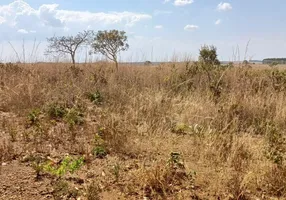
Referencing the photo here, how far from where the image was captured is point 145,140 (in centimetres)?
405

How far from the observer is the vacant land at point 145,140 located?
2768mm

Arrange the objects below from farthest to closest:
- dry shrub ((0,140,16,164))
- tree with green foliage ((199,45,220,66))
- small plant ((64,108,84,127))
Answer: tree with green foliage ((199,45,220,66)) < small plant ((64,108,84,127)) < dry shrub ((0,140,16,164))

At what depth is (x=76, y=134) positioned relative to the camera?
4.17m

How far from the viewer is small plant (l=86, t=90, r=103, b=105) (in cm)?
586

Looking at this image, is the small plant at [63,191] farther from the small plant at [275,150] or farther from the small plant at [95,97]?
the small plant at [95,97]

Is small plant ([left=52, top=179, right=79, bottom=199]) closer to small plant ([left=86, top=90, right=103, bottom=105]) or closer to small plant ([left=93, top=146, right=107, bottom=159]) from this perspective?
small plant ([left=93, top=146, right=107, bottom=159])

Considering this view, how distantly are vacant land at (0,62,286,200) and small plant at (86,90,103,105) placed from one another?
2 cm

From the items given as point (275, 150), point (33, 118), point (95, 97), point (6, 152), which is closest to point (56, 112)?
point (33, 118)

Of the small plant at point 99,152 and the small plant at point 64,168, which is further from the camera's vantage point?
the small plant at point 99,152

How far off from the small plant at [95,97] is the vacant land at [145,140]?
22 mm

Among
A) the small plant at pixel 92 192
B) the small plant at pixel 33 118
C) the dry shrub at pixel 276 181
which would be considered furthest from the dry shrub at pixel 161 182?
the small plant at pixel 33 118

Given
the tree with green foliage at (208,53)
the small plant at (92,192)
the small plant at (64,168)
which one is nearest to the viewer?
the small plant at (92,192)

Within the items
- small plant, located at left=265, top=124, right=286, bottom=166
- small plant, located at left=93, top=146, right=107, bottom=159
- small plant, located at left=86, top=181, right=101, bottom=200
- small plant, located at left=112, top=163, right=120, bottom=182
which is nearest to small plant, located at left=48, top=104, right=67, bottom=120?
small plant, located at left=93, top=146, right=107, bottom=159

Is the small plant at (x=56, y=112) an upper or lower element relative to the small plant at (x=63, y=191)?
upper
